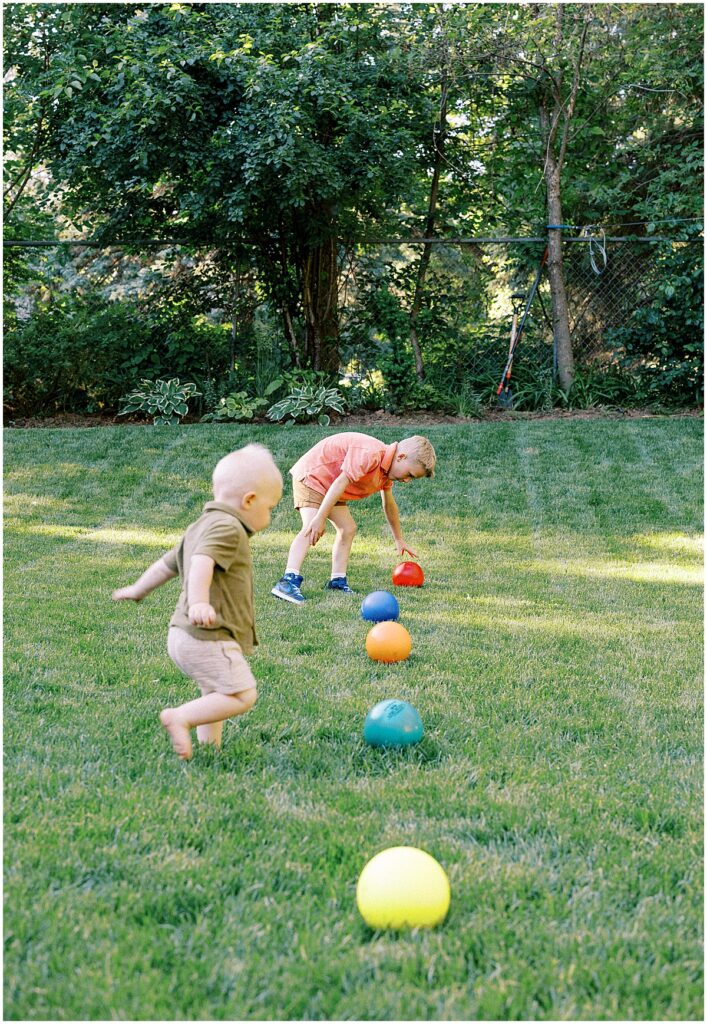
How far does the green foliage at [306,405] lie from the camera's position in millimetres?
11438

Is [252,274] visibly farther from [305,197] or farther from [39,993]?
[39,993]

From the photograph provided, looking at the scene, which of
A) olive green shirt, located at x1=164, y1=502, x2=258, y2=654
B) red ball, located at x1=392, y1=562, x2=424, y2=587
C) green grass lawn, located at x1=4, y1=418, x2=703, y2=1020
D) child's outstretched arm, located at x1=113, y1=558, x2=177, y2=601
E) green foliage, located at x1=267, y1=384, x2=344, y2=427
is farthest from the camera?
green foliage, located at x1=267, y1=384, x2=344, y2=427

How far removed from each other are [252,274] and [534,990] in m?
11.6

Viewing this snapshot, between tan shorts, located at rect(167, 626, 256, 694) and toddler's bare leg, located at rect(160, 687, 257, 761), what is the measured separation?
34mm

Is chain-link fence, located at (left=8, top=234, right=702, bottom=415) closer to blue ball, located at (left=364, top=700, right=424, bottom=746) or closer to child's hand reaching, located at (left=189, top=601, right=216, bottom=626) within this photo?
blue ball, located at (left=364, top=700, right=424, bottom=746)

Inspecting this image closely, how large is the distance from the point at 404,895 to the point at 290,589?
11.9 ft

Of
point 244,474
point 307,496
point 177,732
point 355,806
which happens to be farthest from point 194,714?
point 307,496

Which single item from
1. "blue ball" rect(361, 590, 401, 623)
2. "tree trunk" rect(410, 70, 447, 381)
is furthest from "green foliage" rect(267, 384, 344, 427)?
"blue ball" rect(361, 590, 401, 623)

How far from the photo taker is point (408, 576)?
6.15 metres

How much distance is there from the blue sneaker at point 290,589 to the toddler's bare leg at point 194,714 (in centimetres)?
248

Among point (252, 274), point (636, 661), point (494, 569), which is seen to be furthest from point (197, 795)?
point (252, 274)

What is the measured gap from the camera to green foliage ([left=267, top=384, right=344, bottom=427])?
1144 cm

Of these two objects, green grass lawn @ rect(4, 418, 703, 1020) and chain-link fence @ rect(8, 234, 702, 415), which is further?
chain-link fence @ rect(8, 234, 702, 415)

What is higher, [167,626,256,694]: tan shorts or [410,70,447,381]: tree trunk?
[410,70,447,381]: tree trunk
